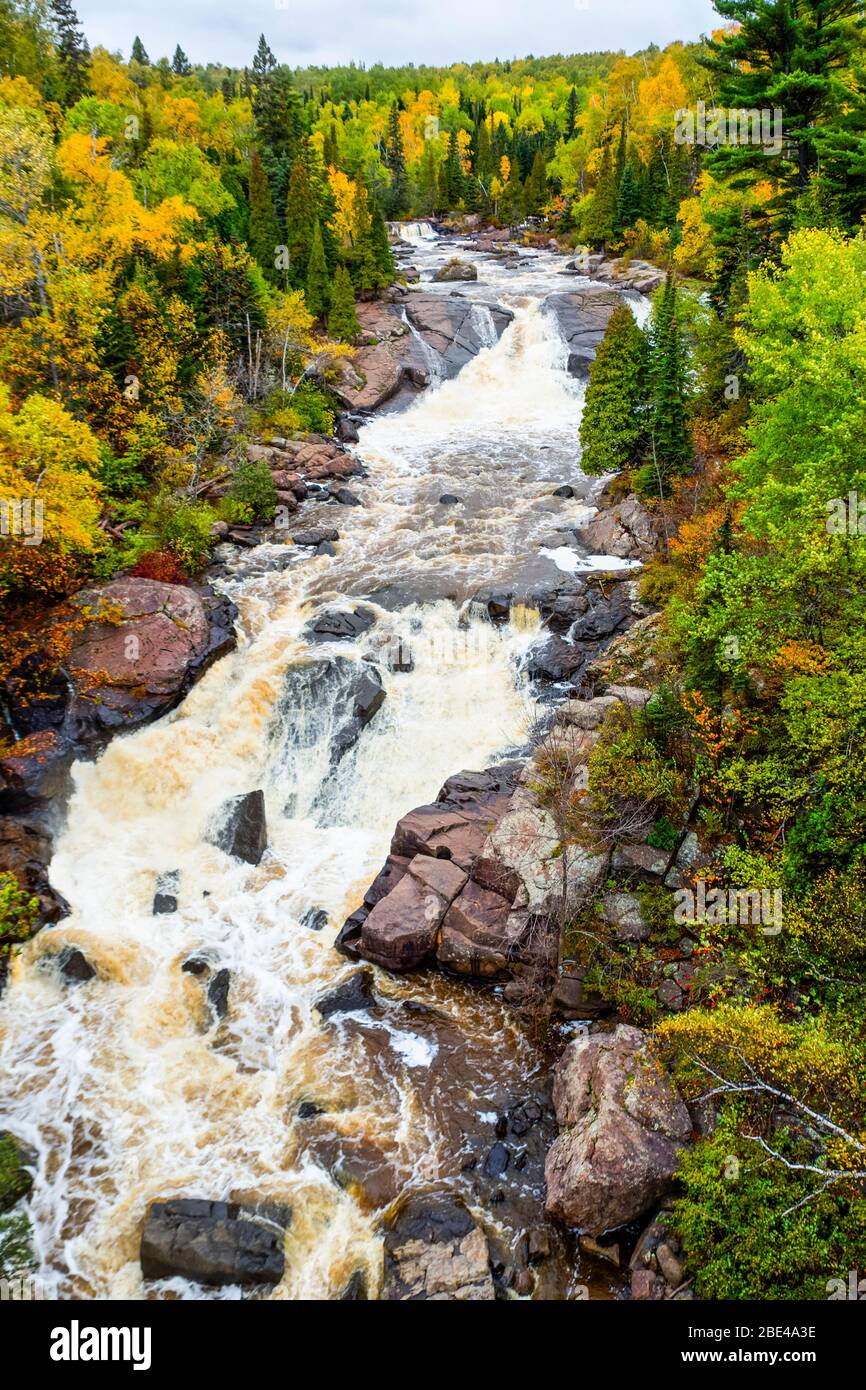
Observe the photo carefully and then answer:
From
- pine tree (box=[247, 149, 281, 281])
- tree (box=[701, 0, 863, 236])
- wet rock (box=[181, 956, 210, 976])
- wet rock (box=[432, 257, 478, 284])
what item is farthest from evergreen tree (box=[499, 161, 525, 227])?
wet rock (box=[181, 956, 210, 976])

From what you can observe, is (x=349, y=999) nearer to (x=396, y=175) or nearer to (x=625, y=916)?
(x=625, y=916)

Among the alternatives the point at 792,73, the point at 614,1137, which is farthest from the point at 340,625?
the point at 792,73

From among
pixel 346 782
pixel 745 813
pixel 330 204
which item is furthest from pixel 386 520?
pixel 330 204

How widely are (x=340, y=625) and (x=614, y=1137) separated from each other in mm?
18346

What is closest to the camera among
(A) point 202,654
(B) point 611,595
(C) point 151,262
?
(A) point 202,654

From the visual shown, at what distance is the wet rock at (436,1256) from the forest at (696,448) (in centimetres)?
333

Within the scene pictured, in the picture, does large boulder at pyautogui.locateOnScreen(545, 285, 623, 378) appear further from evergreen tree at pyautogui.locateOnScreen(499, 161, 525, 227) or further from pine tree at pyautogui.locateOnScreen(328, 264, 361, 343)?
evergreen tree at pyautogui.locateOnScreen(499, 161, 525, 227)

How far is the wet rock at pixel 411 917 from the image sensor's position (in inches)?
693

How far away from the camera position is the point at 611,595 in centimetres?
2720

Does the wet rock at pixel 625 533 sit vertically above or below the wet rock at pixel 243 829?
above

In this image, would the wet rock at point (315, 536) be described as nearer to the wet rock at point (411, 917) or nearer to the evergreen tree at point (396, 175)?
the wet rock at point (411, 917)

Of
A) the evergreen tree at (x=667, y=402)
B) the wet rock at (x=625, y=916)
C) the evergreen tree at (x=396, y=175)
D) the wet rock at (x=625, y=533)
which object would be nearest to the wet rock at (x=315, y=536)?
the wet rock at (x=625, y=533)
